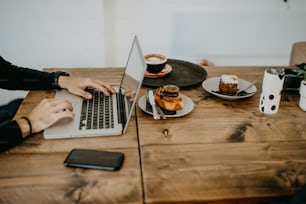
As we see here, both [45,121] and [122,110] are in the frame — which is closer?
[45,121]

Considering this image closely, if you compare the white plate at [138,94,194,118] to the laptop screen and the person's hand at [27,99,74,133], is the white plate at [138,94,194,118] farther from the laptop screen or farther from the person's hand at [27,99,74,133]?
the person's hand at [27,99,74,133]

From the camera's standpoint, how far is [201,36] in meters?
2.63

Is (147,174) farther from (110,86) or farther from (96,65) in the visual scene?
(96,65)

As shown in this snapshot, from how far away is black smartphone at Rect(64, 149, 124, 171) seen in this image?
88cm

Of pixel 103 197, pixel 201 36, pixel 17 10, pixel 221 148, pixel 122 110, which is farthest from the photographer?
pixel 201 36

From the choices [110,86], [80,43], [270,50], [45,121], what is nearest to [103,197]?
[45,121]

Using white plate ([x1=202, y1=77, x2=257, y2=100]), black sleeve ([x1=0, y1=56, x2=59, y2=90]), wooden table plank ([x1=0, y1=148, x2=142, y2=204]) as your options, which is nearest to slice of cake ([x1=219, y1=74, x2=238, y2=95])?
white plate ([x1=202, y1=77, x2=257, y2=100])

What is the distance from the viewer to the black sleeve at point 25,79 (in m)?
1.34

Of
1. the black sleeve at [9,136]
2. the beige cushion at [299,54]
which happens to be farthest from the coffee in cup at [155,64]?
the beige cushion at [299,54]

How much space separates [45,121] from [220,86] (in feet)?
2.30

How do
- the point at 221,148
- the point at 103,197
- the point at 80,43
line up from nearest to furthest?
the point at 103,197 → the point at 221,148 → the point at 80,43

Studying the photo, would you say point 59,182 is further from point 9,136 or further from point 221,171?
point 221,171

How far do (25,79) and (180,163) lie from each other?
2.63 feet

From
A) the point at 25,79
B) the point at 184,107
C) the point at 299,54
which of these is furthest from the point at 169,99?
the point at 299,54
